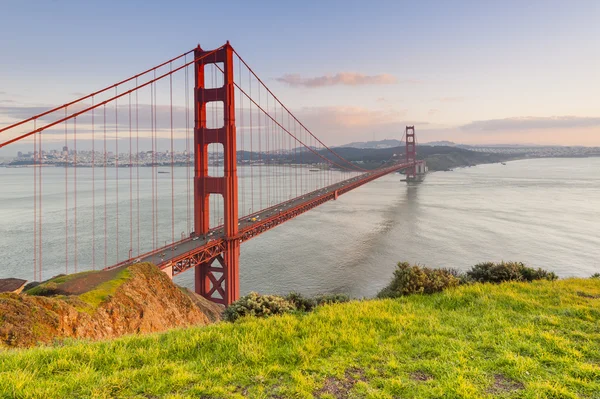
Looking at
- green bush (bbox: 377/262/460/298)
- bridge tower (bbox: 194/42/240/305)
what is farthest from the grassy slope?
bridge tower (bbox: 194/42/240/305)

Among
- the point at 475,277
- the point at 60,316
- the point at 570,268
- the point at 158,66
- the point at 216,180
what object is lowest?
the point at 570,268

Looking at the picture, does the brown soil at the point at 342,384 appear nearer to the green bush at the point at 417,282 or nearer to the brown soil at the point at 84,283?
the green bush at the point at 417,282

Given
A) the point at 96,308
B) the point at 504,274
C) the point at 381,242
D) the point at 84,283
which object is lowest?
the point at 381,242

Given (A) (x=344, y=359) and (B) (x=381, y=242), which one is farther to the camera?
(B) (x=381, y=242)

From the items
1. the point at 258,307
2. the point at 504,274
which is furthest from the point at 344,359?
the point at 504,274

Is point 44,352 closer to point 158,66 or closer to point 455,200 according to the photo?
point 158,66

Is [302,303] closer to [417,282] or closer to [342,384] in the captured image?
[417,282]

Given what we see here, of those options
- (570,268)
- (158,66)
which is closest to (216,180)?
(158,66)
